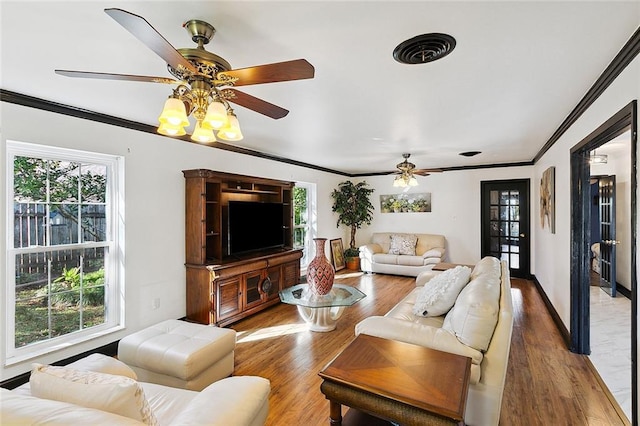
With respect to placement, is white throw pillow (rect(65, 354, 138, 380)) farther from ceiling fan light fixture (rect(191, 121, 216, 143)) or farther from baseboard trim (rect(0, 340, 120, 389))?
ceiling fan light fixture (rect(191, 121, 216, 143))

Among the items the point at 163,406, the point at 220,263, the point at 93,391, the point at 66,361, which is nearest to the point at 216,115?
the point at 93,391

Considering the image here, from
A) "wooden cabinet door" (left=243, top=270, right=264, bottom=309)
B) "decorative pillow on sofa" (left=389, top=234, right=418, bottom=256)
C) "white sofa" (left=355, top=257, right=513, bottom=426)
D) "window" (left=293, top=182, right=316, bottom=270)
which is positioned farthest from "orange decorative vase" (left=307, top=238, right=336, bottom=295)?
"decorative pillow on sofa" (left=389, top=234, right=418, bottom=256)

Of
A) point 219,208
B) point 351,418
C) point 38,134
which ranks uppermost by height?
point 38,134

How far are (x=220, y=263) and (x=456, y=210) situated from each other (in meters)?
5.26

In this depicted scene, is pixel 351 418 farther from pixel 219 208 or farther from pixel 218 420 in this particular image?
pixel 219 208

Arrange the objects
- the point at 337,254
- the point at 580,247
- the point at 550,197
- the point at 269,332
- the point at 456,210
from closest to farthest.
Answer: the point at 580,247 → the point at 269,332 → the point at 550,197 → the point at 456,210 → the point at 337,254

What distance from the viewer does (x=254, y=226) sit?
15.1 ft

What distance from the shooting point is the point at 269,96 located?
2564mm

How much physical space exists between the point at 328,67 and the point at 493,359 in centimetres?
211

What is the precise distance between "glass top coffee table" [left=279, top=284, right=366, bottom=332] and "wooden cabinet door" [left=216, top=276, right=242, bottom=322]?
2.12 ft

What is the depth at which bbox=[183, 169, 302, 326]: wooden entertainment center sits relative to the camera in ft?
→ 12.0

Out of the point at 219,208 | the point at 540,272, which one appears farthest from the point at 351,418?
the point at 540,272

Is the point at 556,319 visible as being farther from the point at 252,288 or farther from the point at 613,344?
the point at 252,288

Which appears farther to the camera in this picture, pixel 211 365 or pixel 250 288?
pixel 250 288
